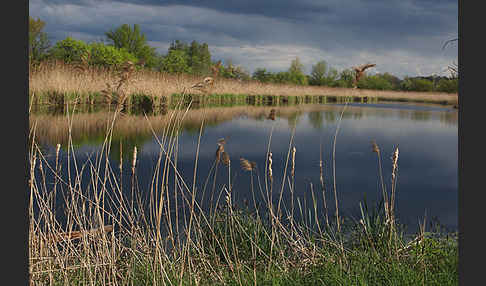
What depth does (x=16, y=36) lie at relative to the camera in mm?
1253

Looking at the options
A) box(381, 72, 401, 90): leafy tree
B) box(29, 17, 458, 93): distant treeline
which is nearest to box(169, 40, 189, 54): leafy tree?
box(29, 17, 458, 93): distant treeline

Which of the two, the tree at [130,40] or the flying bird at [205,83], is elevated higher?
the tree at [130,40]

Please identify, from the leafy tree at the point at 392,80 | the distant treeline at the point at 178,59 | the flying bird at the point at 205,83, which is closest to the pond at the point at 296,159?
the flying bird at the point at 205,83

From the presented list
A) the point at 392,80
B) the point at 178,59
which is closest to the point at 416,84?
the point at 392,80

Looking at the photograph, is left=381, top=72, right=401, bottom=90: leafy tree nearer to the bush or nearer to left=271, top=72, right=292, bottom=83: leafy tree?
the bush

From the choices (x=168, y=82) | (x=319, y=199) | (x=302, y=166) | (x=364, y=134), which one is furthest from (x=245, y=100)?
(x=319, y=199)

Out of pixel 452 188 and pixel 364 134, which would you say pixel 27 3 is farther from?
pixel 364 134

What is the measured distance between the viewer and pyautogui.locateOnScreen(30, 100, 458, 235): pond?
442 cm

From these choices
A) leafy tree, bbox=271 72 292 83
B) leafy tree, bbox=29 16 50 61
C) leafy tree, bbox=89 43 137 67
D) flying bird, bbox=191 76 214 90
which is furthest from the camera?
leafy tree, bbox=271 72 292 83

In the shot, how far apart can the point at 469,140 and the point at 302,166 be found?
17.1ft

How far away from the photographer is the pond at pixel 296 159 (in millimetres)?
4422

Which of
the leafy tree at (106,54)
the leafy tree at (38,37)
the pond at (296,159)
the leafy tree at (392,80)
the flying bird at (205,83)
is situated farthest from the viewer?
the leafy tree at (392,80)

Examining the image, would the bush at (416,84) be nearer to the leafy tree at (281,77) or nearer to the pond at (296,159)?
the leafy tree at (281,77)

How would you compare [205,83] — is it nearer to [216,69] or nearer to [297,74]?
[216,69]
